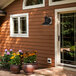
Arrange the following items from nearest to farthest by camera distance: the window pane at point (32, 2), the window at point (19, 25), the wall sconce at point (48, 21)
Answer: the wall sconce at point (48, 21) → the window pane at point (32, 2) → the window at point (19, 25)

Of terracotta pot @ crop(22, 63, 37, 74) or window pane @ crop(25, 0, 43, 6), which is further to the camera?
window pane @ crop(25, 0, 43, 6)

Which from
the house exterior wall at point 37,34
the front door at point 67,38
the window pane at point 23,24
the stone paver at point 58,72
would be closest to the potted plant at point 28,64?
the stone paver at point 58,72

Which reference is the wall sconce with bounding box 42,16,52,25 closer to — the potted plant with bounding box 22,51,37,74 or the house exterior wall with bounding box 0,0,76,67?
the house exterior wall with bounding box 0,0,76,67

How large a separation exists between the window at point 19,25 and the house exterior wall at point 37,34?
0.63ft

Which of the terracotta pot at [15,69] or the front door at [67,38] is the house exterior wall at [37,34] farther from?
the terracotta pot at [15,69]

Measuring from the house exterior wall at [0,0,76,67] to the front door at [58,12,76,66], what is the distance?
32cm

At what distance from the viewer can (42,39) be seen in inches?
286

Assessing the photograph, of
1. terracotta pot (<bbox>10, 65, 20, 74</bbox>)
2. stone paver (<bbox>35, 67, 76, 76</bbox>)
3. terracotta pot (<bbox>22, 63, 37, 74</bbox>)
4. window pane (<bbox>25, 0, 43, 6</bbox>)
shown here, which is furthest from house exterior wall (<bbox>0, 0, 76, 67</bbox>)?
terracotta pot (<bbox>10, 65, 20, 74</bbox>)

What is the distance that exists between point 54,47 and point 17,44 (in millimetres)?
2329

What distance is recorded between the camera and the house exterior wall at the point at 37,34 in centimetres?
688

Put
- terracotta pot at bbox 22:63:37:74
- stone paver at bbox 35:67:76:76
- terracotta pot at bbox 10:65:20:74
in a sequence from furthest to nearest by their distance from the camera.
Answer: terracotta pot at bbox 10:65:20:74 < terracotta pot at bbox 22:63:37:74 < stone paver at bbox 35:67:76:76

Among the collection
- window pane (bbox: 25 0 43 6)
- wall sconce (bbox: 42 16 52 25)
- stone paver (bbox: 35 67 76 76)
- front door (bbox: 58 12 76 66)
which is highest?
window pane (bbox: 25 0 43 6)

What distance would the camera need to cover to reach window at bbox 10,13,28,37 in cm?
805

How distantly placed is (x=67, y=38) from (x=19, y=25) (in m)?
2.78
